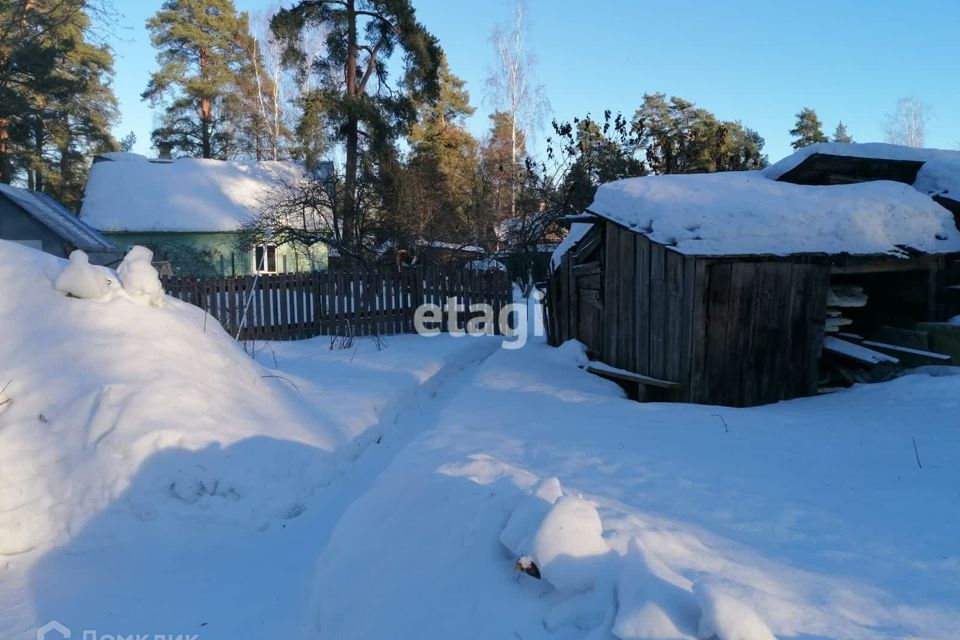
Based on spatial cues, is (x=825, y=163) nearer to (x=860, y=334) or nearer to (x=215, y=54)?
(x=860, y=334)

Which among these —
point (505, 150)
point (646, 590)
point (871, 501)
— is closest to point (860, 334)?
point (871, 501)

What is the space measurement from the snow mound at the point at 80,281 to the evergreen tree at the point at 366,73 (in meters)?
15.1

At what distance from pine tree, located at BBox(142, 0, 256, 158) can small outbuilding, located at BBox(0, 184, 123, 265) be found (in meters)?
18.5

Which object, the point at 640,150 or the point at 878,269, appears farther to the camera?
the point at 640,150

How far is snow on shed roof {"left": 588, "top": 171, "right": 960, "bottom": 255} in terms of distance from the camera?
697 cm

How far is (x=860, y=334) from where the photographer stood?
8.76 metres

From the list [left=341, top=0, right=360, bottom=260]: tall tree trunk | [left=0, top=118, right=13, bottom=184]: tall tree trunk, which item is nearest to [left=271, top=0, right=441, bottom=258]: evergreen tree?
[left=341, top=0, right=360, bottom=260]: tall tree trunk

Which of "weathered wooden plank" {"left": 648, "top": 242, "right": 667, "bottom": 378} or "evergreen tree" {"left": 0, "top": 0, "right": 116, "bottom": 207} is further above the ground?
"evergreen tree" {"left": 0, "top": 0, "right": 116, "bottom": 207}

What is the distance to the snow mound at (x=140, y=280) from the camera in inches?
234

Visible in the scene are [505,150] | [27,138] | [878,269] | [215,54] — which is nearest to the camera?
[878,269]

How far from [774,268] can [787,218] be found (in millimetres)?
665

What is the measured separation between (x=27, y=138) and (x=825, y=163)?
1168 inches

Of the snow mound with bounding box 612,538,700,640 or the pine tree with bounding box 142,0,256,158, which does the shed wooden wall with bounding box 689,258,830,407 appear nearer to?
the snow mound with bounding box 612,538,700,640

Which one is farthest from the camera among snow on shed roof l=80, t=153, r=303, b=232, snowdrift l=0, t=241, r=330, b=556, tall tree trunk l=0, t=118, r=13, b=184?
snow on shed roof l=80, t=153, r=303, b=232
